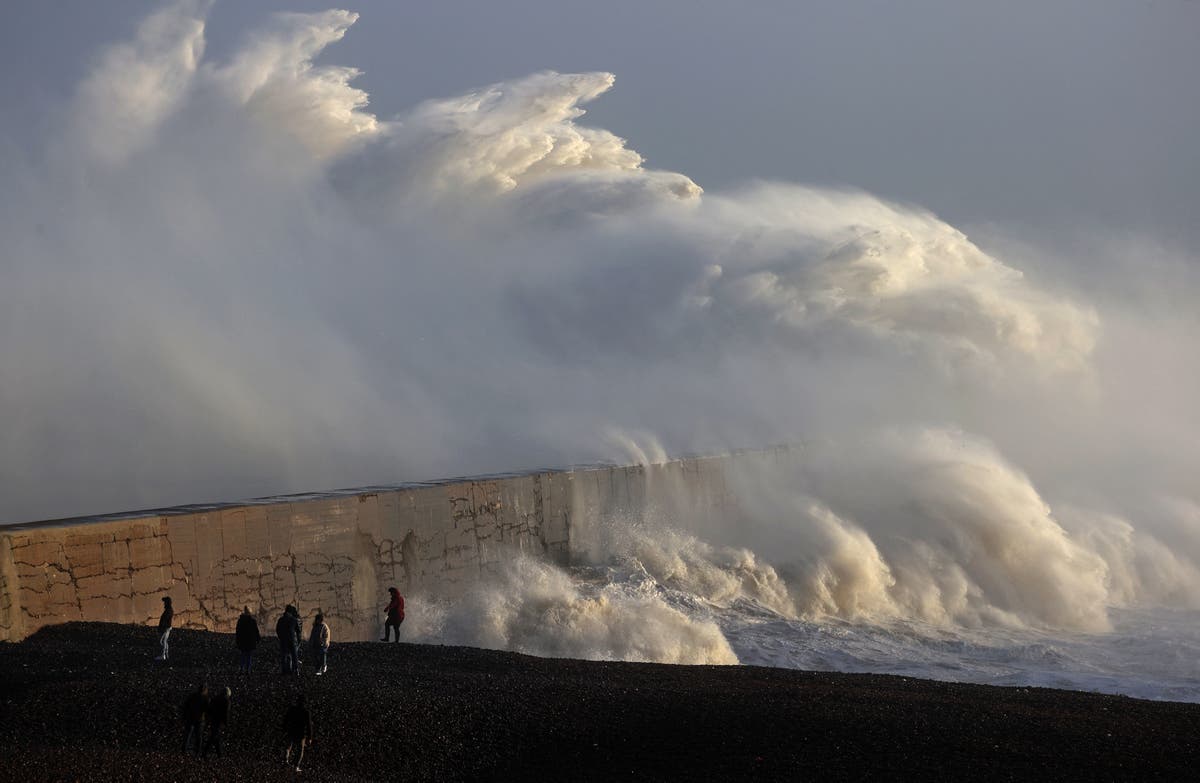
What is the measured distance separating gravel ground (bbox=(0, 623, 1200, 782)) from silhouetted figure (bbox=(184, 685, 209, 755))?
21 centimetres

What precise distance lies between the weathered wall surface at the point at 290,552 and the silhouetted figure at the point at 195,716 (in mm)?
4401

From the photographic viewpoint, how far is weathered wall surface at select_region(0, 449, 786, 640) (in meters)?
12.8

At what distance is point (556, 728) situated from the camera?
10.1 meters

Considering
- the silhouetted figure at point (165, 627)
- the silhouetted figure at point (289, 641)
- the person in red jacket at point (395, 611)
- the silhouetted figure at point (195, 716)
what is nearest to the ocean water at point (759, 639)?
the person in red jacket at point (395, 611)

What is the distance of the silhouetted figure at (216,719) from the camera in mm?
8852

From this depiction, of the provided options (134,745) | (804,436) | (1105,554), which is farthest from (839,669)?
(804,436)

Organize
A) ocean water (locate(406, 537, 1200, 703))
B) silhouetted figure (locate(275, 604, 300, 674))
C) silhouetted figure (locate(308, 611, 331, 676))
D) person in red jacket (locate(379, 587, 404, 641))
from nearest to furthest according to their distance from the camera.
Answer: silhouetted figure (locate(275, 604, 300, 674)) < silhouetted figure (locate(308, 611, 331, 676)) < person in red jacket (locate(379, 587, 404, 641)) < ocean water (locate(406, 537, 1200, 703))

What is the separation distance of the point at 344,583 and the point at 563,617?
2893 millimetres

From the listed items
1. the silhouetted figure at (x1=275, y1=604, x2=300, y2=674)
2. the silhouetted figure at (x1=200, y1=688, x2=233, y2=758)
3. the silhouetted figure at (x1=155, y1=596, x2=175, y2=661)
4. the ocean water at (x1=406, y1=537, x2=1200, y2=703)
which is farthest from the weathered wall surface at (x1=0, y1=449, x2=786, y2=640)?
the silhouetted figure at (x1=200, y1=688, x2=233, y2=758)

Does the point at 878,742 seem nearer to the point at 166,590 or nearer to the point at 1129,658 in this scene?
the point at 166,590

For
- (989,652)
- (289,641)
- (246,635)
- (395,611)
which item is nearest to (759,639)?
(989,652)

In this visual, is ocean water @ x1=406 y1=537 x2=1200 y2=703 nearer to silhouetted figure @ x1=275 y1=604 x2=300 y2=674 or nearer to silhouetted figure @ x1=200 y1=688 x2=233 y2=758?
silhouetted figure @ x1=275 y1=604 x2=300 y2=674

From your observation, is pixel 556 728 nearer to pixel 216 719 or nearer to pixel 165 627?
pixel 216 719

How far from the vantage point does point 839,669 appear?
630 inches
